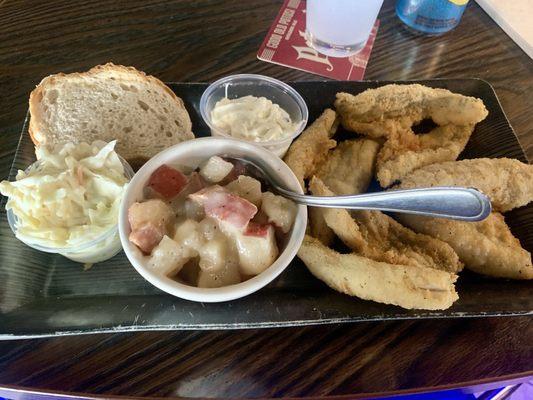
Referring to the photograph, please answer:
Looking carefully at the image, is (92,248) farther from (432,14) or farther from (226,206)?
(432,14)

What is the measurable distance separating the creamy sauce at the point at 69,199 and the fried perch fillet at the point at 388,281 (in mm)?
574

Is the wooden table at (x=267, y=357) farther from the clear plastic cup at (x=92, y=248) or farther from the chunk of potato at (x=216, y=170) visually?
the chunk of potato at (x=216, y=170)

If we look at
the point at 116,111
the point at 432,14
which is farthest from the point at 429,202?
the point at 432,14

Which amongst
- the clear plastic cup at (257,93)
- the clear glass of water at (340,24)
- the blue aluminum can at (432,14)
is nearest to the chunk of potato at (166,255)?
the clear plastic cup at (257,93)

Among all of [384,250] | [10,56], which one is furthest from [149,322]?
[10,56]

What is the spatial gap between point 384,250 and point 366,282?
157 millimetres

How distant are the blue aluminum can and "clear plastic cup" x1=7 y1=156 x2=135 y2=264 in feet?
4.96

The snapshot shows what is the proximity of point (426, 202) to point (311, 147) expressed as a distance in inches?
19.1

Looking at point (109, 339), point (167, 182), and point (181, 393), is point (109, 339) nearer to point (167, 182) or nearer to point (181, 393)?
point (181, 393)

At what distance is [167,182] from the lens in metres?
1.17

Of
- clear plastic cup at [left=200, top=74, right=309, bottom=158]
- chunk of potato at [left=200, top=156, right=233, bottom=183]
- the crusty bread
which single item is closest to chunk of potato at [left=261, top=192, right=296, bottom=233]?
chunk of potato at [left=200, top=156, right=233, bottom=183]

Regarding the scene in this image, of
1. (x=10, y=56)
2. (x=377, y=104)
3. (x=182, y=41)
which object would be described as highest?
(x=377, y=104)

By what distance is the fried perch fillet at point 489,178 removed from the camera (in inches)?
53.6

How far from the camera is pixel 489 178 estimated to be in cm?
138
